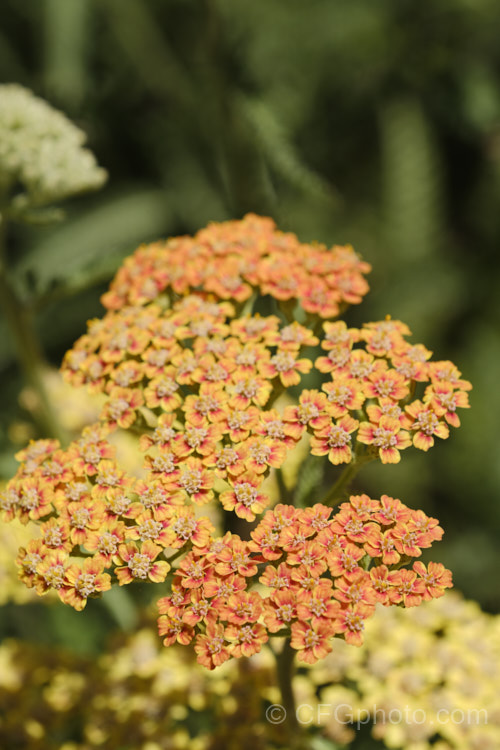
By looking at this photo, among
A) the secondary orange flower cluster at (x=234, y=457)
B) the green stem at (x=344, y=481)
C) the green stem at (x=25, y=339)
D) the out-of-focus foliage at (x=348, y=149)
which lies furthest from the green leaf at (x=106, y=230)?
the green stem at (x=344, y=481)

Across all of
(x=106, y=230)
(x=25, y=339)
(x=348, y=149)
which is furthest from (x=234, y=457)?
(x=348, y=149)

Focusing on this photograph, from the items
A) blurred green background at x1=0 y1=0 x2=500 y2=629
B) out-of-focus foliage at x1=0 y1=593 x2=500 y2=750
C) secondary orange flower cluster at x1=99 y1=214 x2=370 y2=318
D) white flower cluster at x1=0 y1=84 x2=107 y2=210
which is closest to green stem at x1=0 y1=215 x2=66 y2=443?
white flower cluster at x1=0 y1=84 x2=107 y2=210

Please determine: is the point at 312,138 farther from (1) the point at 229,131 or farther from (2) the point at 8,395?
(2) the point at 8,395

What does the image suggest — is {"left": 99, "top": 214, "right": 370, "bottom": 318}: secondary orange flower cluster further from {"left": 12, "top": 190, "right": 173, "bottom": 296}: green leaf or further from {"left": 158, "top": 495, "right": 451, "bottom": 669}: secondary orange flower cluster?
{"left": 12, "top": 190, "right": 173, "bottom": 296}: green leaf

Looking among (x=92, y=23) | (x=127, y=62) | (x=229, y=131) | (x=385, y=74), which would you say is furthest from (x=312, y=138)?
(x=229, y=131)

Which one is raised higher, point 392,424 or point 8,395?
point 8,395

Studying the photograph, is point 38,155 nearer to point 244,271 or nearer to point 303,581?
point 244,271
